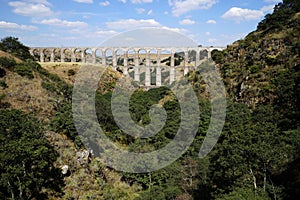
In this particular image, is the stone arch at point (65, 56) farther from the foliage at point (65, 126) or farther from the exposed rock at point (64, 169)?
the exposed rock at point (64, 169)

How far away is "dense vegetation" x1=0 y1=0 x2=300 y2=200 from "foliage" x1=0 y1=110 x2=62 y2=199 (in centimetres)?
6

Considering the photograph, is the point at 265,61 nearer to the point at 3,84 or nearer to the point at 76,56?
the point at 3,84

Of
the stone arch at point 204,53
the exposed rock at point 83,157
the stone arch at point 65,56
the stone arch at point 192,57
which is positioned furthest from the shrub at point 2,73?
the stone arch at point 204,53

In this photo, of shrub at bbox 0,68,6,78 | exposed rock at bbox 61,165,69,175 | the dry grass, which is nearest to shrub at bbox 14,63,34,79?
the dry grass

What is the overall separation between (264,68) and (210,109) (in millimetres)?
9603

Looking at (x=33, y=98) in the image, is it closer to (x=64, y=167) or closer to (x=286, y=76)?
(x=64, y=167)

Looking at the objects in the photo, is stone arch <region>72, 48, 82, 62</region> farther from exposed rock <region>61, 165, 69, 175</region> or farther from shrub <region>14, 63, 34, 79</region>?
exposed rock <region>61, 165, 69, 175</region>

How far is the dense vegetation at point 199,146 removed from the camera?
16969 millimetres

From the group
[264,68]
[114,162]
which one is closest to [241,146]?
[114,162]

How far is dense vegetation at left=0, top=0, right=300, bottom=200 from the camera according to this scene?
17.0 metres

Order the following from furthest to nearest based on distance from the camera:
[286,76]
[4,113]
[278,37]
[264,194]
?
[278,37] < [286,76] < [4,113] < [264,194]

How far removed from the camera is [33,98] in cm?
2948

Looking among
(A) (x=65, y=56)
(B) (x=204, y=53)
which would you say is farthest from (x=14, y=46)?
(B) (x=204, y=53)

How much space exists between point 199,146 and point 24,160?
16204 mm
